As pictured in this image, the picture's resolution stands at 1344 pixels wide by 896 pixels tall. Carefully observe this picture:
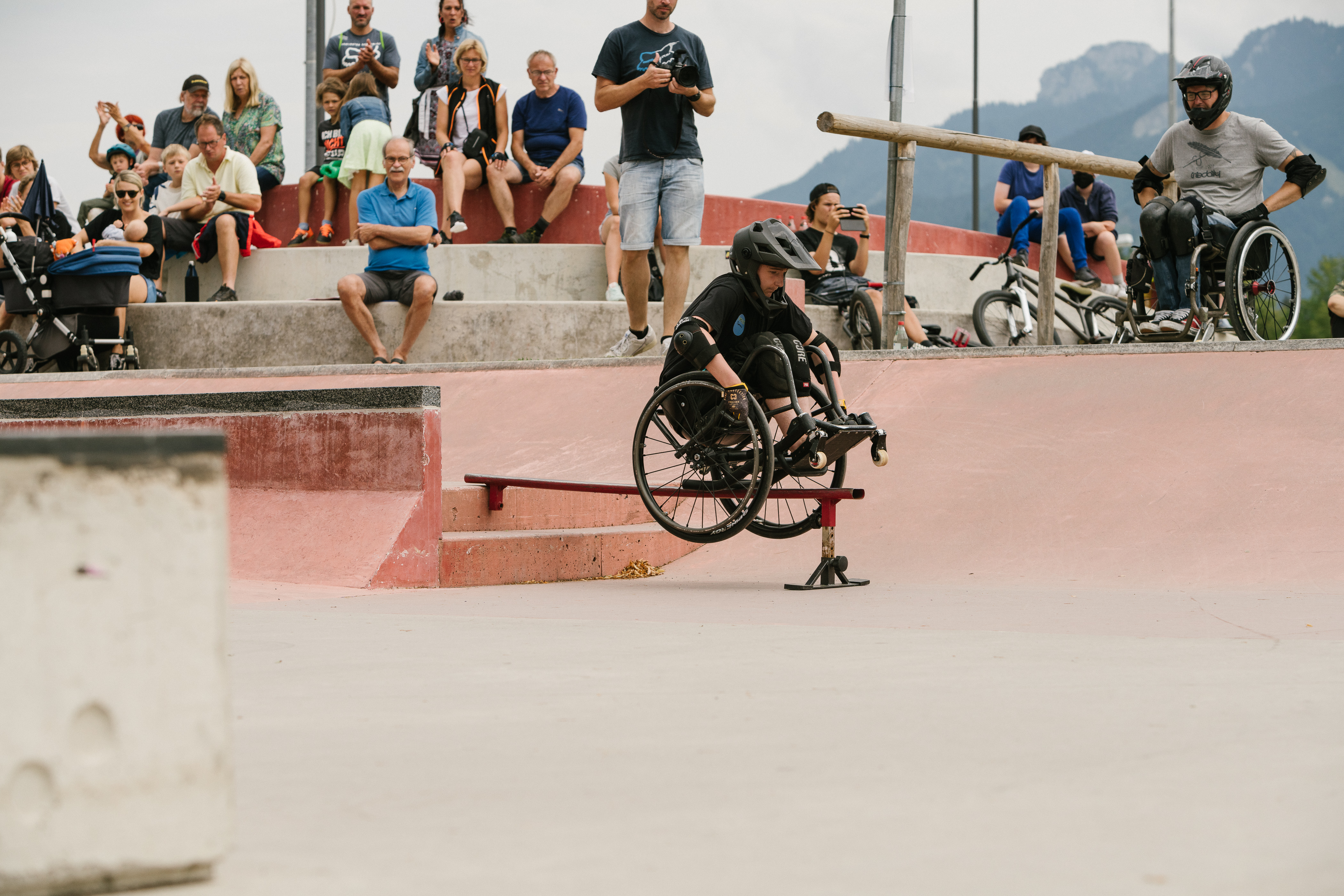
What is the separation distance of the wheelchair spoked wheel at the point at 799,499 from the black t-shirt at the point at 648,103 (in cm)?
187

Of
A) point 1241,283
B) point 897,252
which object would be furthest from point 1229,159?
point 897,252

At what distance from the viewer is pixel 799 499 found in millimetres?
6004

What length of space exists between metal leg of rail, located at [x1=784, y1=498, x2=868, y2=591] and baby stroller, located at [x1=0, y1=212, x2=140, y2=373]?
274 inches

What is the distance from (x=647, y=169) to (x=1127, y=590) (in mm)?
4141

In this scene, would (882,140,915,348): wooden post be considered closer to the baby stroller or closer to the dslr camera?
the dslr camera

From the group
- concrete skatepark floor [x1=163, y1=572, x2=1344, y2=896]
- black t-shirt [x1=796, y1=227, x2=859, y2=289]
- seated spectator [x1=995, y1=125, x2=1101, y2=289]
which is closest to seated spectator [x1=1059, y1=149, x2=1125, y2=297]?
seated spectator [x1=995, y1=125, x2=1101, y2=289]

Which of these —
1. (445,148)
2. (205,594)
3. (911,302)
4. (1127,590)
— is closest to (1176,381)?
(1127,590)

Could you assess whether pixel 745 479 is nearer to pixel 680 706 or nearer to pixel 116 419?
pixel 680 706

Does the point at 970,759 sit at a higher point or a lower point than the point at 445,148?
lower

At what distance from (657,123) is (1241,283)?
11.3ft

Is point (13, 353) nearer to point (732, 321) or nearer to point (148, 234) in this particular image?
point (148, 234)

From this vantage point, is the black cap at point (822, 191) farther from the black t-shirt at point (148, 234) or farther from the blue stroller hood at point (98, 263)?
the black t-shirt at point (148, 234)

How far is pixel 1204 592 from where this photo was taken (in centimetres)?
496

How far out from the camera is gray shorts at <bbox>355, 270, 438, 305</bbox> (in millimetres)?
10070
